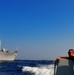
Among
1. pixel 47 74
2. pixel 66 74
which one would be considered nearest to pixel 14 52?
pixel 47 74

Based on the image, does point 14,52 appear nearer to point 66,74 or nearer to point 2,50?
point 2,50

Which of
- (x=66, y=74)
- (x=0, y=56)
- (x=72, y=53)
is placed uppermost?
(x=0, y=56)

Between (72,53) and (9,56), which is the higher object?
(9,56)

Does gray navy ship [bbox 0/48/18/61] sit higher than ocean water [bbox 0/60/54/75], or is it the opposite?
→ gray navy ship [bbox 0/48/18/61]

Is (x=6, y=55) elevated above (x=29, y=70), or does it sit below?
above

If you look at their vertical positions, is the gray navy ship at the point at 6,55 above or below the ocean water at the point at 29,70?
above

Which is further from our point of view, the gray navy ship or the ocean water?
the gray navy ship

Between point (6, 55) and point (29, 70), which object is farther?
point (6, 55)

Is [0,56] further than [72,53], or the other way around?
[0,56]

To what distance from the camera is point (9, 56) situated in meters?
96.8

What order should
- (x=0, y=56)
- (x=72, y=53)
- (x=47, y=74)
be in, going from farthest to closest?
(x=0, y=56) → (x=47, y=74) → (x=72, y=53)

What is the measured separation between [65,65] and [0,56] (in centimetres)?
8699

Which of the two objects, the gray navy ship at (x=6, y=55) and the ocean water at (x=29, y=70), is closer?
the ocean water at (x=29, y=70)

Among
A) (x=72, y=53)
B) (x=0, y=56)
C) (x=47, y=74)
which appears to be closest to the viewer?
(x=72, y=53)
